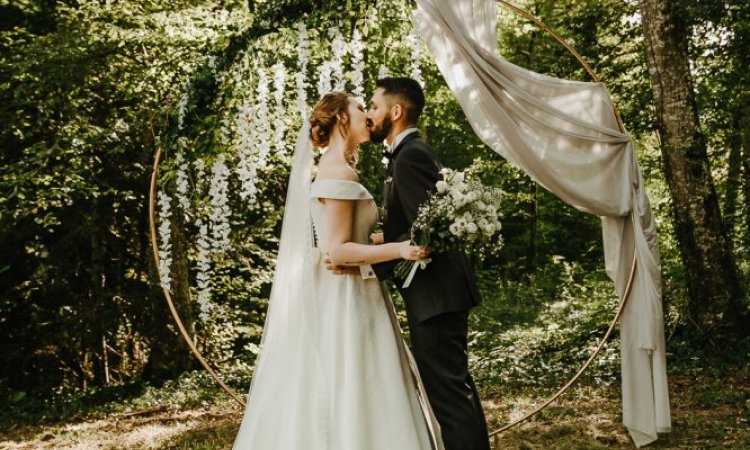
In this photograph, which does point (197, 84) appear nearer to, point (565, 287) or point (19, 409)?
point (19, 409)

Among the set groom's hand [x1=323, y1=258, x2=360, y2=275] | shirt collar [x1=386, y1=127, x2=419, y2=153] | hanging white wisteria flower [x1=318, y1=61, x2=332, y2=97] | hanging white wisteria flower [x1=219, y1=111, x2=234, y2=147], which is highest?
hanging white wisteria flower [x1=318, y1=61, x2=332, y2=97]

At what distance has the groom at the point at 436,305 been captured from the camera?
3.13 m

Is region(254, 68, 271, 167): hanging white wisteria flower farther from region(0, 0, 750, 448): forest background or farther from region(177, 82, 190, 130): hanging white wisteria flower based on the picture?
region(177, 82, 190, 130): hanging white wisteria flower

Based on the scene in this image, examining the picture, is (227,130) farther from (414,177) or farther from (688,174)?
(688,174)

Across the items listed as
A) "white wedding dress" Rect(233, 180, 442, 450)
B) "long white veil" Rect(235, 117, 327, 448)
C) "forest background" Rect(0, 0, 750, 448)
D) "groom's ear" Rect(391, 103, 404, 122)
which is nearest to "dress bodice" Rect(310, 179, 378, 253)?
"white wedding dress" Rect(233, 180, 442, 450)

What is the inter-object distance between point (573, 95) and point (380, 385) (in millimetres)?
2015

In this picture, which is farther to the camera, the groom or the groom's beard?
the groom's beard

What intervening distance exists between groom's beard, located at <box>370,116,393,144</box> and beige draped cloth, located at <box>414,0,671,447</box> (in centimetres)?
76

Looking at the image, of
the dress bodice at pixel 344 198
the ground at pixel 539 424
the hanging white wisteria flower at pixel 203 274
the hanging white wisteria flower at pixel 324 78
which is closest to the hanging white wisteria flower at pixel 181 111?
the hanging white wisteria flower at pixel 203 274

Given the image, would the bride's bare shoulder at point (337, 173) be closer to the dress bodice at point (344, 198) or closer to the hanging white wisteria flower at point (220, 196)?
the dress bodice at point (344, 198)

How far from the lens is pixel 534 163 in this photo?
4031 mm

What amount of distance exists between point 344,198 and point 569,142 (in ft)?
5.13

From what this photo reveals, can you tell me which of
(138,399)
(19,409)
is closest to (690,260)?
(138,399)

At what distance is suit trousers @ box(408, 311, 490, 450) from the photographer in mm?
3150
